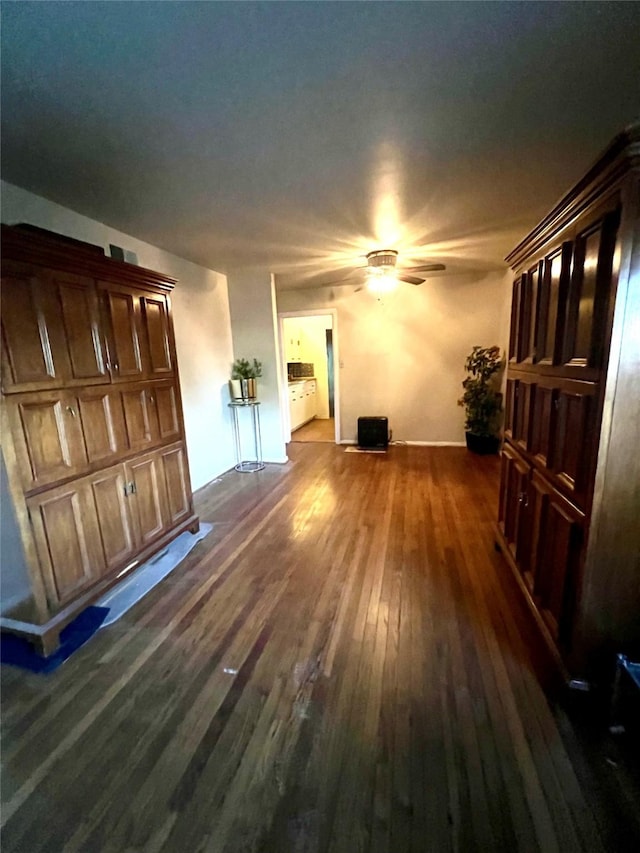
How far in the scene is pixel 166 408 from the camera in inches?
107

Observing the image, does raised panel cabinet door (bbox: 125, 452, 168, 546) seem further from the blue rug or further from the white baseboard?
the white baseboard

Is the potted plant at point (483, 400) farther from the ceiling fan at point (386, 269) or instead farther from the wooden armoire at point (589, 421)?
the wooden armoire at point (589, 421)

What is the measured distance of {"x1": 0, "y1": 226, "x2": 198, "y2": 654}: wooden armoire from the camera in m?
1.71

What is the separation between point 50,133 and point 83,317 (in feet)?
2.73

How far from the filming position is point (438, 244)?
3.56m

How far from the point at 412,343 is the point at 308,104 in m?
4.18

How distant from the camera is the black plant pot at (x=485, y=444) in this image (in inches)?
196

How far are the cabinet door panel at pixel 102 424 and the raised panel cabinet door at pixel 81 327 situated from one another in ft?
0.30

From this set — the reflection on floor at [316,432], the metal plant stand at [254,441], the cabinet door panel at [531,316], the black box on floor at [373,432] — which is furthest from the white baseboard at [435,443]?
the cabinet door panel at [531,316]

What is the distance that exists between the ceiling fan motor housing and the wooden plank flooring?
2.72 meters

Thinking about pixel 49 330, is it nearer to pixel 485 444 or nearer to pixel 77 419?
pixel 77 419

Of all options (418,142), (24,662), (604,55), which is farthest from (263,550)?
(604,55)

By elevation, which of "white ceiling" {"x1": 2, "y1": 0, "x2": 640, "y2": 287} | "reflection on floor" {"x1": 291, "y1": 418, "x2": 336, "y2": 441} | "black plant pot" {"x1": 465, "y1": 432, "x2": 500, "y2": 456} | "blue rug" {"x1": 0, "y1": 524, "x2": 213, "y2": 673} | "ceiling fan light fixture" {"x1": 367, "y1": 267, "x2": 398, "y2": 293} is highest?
"white ceiling" {"x1": 2, "y1": 0, "x2": 640, "y2": 287}

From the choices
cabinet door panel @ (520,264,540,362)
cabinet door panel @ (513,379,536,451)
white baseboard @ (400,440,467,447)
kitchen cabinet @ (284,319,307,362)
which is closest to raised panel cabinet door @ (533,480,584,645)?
cabinet door panel @ (513,379,536,451)
